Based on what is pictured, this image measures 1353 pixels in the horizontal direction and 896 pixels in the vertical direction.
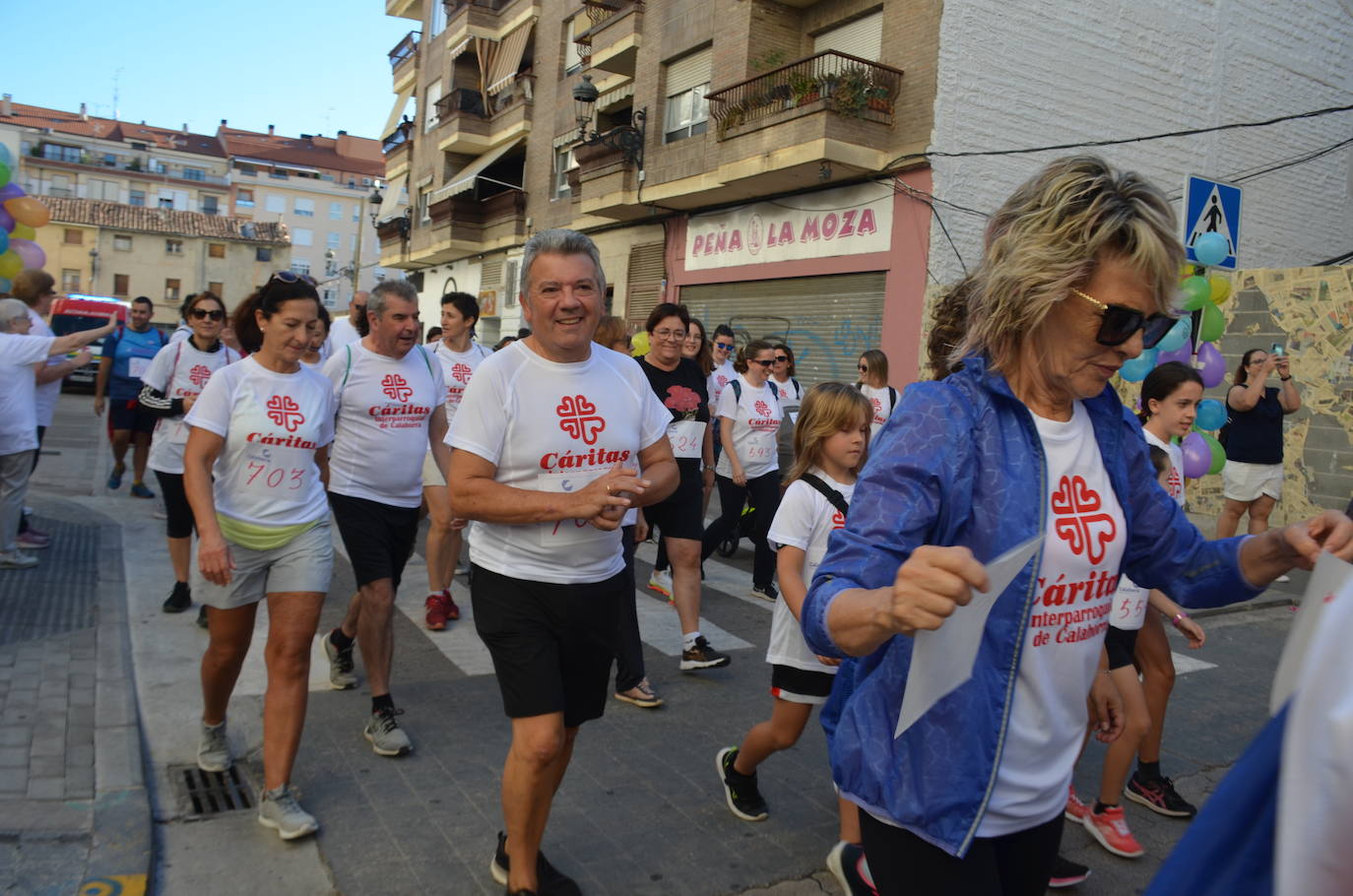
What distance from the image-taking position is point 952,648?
5.24ft

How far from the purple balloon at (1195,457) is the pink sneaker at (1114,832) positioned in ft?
12.7

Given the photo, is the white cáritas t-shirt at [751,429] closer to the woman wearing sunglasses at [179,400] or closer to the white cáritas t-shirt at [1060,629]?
the woman wearing sunglasses at [179,400]

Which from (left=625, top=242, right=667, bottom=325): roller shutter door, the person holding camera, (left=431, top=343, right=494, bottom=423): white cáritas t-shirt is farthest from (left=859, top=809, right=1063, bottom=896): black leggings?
(left=625, top=242, right=667, bottom=325): roller shutter door

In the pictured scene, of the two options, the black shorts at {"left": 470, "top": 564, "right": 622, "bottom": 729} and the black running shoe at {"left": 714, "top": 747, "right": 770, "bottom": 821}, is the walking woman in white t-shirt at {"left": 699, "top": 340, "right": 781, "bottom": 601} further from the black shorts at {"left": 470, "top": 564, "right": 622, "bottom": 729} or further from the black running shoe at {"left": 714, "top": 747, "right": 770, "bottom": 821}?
the black shorts at {"left": 470, "top": 564, "right": 622, "bottom": 729}

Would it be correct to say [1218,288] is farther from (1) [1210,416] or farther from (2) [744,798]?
(2) [744,798]

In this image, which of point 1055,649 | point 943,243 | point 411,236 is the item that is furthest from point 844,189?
point 411,236

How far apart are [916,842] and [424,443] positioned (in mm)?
3758

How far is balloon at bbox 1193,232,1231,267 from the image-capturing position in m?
7.73

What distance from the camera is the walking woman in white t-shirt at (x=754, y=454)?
7809 millimetres

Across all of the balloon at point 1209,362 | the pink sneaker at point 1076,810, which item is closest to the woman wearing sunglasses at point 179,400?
the pink sneaker at point 1076,810

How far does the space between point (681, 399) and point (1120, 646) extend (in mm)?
3451

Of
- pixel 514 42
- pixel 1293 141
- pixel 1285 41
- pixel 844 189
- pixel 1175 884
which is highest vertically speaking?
pixel 514 42

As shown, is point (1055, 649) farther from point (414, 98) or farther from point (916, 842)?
point (414, 98)

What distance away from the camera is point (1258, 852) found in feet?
3.44
